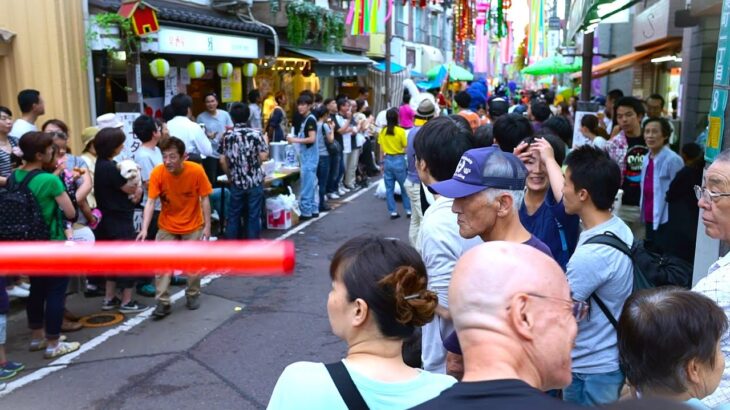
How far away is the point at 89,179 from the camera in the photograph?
Answer: 6129 millimetres

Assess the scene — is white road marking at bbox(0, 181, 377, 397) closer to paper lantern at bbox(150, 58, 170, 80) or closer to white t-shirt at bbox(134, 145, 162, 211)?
white t-shirt at bbox(134, 145, 162, 211)

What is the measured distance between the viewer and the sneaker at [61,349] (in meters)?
5.29

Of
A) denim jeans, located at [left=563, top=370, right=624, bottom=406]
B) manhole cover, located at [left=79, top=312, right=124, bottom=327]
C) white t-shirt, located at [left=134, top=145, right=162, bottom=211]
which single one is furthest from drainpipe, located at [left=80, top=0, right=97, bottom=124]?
denim jeans, located at [left=563, top=370, right=624, bottom=406]

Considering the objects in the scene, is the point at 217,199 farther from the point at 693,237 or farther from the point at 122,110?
the point at 693,237

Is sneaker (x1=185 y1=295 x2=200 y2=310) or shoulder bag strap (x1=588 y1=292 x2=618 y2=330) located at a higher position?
shoulder bag strap (x1=588 y1=292 x2=618 y2=330)

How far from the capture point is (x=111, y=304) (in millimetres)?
6547

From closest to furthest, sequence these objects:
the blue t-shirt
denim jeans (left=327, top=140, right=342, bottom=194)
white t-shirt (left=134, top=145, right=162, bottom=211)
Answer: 1. the blue t-shirt
2. white t-shirt (left=134, top=145, right=162, bottom=211)
3. denim jeans (left=327, top=140, right=342, bottom=194)

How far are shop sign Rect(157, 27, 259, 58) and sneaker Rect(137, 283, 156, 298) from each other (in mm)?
4435

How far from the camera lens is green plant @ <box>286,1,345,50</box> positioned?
15602 mm

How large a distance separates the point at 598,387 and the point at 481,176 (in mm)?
1040

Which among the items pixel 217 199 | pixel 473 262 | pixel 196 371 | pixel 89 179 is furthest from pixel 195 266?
pixel 217 199

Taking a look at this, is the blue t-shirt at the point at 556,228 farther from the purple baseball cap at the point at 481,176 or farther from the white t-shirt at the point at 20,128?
the white t-shirt at the point at 20,128

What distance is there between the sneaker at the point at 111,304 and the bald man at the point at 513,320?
18.9ft
